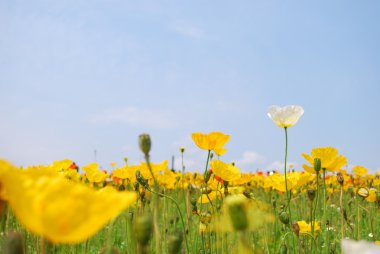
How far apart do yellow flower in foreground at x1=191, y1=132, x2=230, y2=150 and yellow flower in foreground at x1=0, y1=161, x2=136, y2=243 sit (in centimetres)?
153

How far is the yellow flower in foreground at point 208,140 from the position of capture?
215 centimetres

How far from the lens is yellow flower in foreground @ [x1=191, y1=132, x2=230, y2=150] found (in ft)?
7.05

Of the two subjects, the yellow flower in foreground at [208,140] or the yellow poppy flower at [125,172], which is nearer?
the yellow flower in foreground at [208,140]

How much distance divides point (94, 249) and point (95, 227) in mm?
3452

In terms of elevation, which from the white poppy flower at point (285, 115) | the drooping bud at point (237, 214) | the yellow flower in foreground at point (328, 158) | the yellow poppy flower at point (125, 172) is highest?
the white poppy flower at point (285, 115)

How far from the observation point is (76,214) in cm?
62

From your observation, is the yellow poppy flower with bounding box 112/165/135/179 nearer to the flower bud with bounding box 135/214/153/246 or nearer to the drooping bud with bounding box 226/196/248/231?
the flower bud with bounding box 135/214/153/246

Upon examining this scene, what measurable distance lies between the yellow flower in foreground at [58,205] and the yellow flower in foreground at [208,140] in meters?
1.53

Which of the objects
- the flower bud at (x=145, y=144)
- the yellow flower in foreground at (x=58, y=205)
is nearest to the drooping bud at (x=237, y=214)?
the yellow flower in foreground at (x=58, y=205)

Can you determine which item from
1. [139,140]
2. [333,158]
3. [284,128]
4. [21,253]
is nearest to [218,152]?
[284,128]

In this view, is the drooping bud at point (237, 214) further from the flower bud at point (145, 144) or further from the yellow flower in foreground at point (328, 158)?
the yellow flower in foreground at point (328, 158)

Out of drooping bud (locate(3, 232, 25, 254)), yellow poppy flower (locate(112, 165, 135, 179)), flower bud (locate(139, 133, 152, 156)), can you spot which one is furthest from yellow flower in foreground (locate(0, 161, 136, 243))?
yellow poppy flower (locate(112, 165, 135, 179))

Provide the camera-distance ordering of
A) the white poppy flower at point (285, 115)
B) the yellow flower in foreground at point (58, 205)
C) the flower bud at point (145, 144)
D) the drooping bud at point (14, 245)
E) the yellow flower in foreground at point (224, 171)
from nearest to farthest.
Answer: the yellow flower in foreground at point (58, 205) → the drooping bud at point (14, 245) → the flower bud at point (145, 144) → the yellow flower in foreground at point (224, 171) → the white poppy flower at point (285, 115)

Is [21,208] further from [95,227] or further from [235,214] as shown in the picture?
[235,214]
